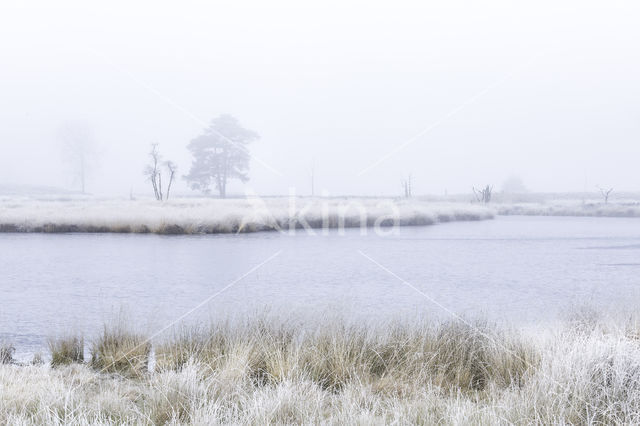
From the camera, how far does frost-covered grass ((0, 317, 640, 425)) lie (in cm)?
318

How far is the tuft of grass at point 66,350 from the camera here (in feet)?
15.2

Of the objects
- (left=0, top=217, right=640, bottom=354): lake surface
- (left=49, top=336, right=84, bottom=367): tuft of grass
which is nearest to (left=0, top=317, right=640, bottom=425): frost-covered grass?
(left=49, top=336, right=84, bottom=367): tuft of grass

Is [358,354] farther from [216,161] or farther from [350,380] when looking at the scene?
[216,161]

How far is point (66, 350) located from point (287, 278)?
5.11 m

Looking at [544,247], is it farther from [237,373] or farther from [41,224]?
[41,224]

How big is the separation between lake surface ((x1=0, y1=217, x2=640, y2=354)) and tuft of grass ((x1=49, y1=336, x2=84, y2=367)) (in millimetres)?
303

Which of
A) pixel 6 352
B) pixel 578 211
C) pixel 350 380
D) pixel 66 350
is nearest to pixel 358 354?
pixel 350 380

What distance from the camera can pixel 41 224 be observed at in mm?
18531

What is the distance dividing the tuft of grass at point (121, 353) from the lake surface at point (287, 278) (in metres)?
0.32

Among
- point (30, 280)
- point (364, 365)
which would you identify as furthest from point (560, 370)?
point (30, 280)

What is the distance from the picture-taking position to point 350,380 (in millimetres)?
3926

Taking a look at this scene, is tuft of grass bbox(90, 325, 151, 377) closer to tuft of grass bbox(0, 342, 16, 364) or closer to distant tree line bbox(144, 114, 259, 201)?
tuft of grass bbox(0, 342, 16, 364)

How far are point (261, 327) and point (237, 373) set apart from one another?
1037 millimetres

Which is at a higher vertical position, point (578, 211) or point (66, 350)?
point (578, 211)
